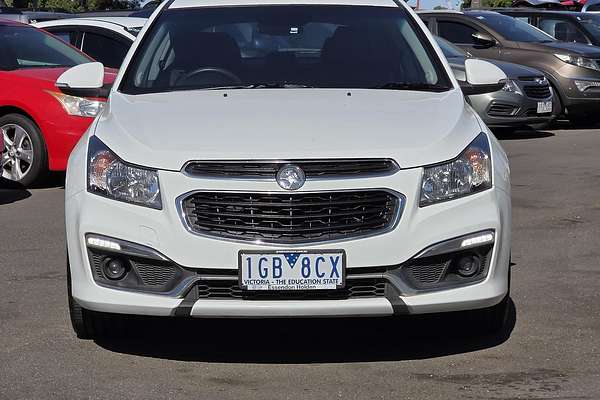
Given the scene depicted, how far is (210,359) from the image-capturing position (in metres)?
5.98

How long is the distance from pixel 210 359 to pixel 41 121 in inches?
255

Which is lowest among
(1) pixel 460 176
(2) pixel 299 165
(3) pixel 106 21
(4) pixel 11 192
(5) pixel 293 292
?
(4) pixel 11 192

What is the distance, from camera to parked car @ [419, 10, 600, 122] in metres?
18.0

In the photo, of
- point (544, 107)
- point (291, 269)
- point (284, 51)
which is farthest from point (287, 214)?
point (544, 107)

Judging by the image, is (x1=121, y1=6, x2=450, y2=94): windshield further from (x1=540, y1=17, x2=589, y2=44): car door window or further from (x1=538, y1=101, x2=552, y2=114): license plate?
(x1=540, y1=17, x2=589, y2=44): car door window

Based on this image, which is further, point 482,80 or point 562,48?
point 562,48

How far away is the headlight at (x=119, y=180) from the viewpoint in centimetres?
568

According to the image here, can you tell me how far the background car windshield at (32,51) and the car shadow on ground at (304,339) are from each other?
22.0 ft

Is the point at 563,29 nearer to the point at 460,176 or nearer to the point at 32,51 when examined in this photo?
the point at 32,51

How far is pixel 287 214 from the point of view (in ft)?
18.3

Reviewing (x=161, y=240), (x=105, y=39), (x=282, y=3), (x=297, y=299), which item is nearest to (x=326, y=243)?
(x=297, y=299)

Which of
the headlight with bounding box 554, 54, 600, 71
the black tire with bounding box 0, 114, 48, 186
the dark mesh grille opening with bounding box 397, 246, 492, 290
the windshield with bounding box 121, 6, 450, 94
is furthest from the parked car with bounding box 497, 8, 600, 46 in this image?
the dark mesh grille opening with bounding box 397, 246, 492, 290

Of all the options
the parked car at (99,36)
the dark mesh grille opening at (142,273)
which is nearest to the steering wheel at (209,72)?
the dark mesh grille opening at (142,273)

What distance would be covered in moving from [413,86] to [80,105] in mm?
5702
